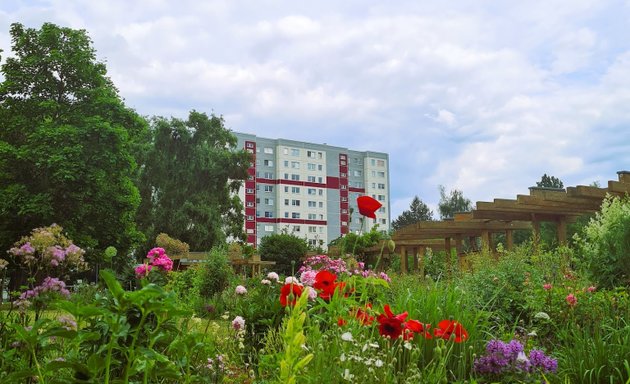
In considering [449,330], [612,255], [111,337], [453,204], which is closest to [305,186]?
[453,204]

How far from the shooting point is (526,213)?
16.2 meters

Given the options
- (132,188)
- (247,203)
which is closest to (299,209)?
(247,203)

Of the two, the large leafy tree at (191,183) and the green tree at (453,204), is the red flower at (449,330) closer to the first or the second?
the large leafy tree at (191,183)

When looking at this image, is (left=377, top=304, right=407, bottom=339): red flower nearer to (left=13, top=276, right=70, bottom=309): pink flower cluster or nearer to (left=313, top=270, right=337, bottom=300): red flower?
(left=313, top=270, right=337, bottom=300): red flower

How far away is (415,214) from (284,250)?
3653 cm

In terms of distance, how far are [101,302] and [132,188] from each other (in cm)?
1922

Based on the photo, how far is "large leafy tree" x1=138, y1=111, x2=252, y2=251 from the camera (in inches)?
→ 1114

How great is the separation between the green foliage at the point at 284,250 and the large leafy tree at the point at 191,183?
3.67 metres

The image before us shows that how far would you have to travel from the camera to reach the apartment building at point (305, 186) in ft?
216

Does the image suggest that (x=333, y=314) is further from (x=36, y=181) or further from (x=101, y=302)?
(x=36, y=181)

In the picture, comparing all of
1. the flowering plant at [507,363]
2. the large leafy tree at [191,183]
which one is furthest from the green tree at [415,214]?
the flowering plant at [507,363]

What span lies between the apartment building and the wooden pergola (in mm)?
44772

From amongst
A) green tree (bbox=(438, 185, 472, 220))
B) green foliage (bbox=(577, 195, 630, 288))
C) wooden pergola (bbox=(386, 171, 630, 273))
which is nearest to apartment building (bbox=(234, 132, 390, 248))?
green tree (bbox=(438, 185, 472, 220))

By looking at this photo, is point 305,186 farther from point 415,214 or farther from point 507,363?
point 507,363
